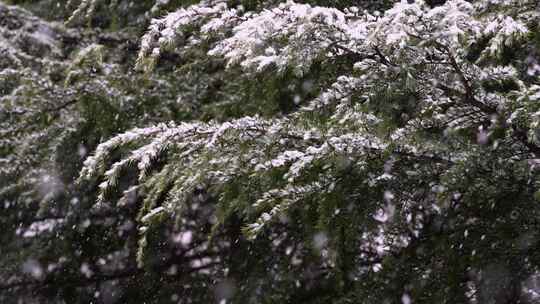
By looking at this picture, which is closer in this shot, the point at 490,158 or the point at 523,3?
the point at 490,158

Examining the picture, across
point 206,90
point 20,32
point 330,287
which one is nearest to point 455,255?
point 330,287

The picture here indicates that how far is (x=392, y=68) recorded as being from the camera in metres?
1.51

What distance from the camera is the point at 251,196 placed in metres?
1.87

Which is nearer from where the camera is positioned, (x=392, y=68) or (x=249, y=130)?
(x=392, y=68)

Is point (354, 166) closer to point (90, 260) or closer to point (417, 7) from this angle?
point (417, 7)

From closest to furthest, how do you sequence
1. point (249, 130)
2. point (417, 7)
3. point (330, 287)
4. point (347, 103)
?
point (417, 7) → point (347, 103) → point (249, 130) → point (330, 287)

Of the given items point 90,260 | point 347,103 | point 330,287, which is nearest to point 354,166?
point 347,103

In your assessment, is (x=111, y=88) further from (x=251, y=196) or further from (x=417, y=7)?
(x=417, y=7)

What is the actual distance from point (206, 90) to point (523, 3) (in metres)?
2.12

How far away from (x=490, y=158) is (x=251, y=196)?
777mm

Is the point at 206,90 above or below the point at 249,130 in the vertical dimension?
below

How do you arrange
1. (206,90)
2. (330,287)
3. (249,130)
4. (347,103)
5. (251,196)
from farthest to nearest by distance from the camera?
(206,90) < (330,287) < (251,196) < (249,130) < (347,103)

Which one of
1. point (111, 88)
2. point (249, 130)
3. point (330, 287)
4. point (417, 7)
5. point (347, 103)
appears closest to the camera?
point (417, 7)

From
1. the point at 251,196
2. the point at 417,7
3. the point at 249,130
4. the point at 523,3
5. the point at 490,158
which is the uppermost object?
the point at 417,7
